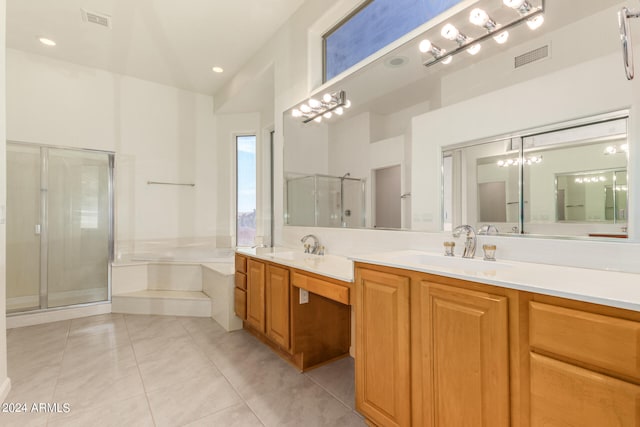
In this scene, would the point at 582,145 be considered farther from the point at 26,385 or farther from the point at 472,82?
the point at 26,385

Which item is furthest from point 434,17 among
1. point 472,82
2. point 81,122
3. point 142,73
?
point 81,122

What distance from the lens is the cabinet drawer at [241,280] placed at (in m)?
2.66

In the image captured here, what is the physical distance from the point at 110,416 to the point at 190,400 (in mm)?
403

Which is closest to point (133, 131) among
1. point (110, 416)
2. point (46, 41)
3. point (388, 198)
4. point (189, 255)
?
point (46, 41)

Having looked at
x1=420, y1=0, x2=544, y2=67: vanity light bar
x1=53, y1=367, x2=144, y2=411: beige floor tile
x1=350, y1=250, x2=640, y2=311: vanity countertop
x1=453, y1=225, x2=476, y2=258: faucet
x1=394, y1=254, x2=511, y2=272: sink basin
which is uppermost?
x1=420, y1=0, x2=544, y2=67: vanity light bar

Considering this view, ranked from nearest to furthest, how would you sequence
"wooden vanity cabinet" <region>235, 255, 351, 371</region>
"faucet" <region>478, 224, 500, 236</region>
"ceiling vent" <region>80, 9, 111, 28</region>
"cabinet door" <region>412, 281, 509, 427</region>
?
"cabinet door" <region>412, 281, 509, 427</region>
"faucet" <region>478, 224, 500, 236</region>
"wooden vanity cabinet" <region>235, 255, 351, 371</region>
"ceiling vent" <region>80, 9, 111, 28</region>

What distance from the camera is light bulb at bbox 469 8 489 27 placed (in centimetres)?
152

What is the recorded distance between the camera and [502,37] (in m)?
1.50

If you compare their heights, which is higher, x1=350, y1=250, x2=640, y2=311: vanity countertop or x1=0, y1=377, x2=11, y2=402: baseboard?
x1=350, y1=250, x2=640, y2=311: vanity countertop

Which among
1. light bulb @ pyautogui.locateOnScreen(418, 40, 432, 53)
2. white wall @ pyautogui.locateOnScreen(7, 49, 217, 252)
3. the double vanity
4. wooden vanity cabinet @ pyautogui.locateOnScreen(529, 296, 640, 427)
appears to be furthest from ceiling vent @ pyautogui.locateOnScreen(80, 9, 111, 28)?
wooden vanity cabinet @ pyautogui.locateOnScreen(529, 296, 640, 427)

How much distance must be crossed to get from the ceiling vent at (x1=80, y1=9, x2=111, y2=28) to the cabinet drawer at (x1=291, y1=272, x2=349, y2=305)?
3.11m

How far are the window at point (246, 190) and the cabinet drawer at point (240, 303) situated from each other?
1.80 m

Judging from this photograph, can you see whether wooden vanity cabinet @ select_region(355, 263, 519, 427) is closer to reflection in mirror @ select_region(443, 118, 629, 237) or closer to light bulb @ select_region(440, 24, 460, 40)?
reflection in mirror @ select_region(443, 118, 629, 237)

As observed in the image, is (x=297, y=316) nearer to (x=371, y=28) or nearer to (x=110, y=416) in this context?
(x=110, y=416)
